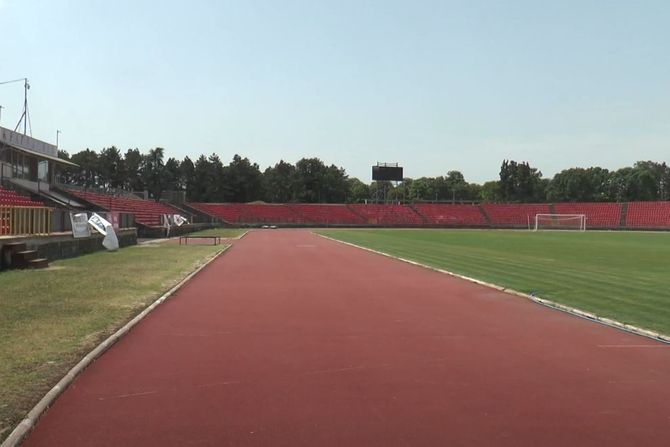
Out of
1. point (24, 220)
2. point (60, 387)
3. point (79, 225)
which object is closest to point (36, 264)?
point (24, 220)

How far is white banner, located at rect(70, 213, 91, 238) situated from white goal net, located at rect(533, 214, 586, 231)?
77.6 meters

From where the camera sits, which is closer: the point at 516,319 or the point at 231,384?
the point at 231,384

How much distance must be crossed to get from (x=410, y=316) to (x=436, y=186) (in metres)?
159

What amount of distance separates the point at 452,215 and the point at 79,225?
8405cm

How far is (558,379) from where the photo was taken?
6586 mm

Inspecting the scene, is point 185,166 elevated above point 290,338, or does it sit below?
above

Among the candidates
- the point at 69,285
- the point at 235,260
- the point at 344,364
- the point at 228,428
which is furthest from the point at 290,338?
the point at 235,260

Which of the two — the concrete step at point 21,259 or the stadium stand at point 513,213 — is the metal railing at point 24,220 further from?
the stadium stand at point 513,213

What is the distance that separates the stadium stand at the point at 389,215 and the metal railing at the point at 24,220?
3089 inches

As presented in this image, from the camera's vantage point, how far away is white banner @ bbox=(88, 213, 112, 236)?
28281mm

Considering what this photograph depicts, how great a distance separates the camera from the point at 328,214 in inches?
3971

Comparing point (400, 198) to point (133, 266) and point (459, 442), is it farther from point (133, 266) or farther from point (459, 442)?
point (459, 442)

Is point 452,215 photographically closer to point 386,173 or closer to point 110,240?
point 386,173

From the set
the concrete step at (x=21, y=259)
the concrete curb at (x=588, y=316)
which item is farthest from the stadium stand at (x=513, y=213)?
the concrete step at (x=21, y=259)
